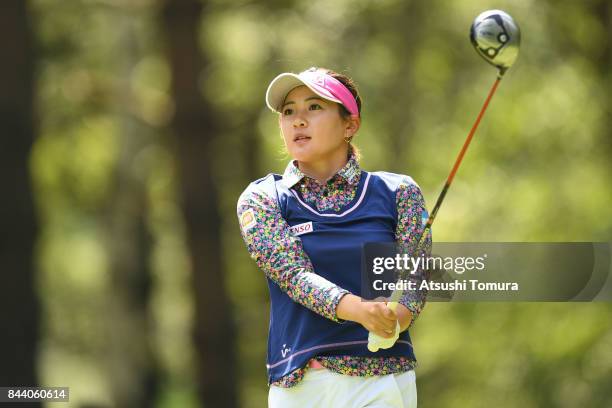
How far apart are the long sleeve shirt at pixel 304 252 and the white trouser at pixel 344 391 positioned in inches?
1.0

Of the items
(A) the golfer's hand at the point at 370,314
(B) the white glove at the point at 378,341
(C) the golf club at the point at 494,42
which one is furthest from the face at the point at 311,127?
(B) the white glove at the point at 378,341

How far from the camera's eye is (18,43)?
34.7 feet

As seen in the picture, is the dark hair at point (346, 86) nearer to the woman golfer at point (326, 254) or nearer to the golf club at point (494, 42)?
the woman golfer at point (326, 254)

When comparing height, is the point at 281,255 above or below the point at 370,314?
above

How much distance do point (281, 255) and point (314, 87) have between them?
627 millimetres

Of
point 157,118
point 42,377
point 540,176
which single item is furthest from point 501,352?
point 42,377

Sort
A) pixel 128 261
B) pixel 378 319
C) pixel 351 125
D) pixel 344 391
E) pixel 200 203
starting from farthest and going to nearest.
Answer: pixel 128 261 < pixel 200 203 < pixel 351 125 < pixel 344 391 < pixel 378 319

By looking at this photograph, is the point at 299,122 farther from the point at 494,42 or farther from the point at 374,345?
the point at 374,345

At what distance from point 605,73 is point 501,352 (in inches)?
153

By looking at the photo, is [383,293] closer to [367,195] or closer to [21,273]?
[367,195]

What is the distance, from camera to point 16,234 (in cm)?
1036

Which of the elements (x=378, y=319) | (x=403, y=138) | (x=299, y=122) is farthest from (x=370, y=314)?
(x=403, y=138)

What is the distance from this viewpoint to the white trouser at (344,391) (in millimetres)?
4637

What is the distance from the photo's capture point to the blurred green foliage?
51.5 feet
